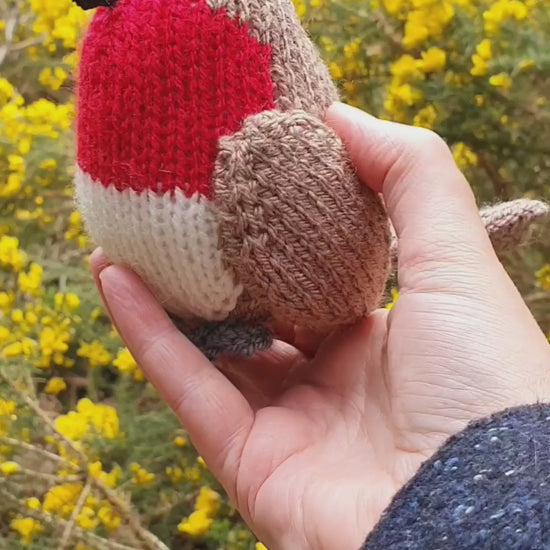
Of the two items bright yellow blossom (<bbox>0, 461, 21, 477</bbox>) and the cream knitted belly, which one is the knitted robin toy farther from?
bright yellow blossom (<bbox>0, 461, 21, 477</bbox>)

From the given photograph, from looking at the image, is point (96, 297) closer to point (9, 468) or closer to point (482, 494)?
point (9, 468)

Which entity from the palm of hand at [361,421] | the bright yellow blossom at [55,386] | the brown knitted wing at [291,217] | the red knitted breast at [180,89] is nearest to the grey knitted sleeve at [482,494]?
the palm of hand at [361,421]

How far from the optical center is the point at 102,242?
2.26ft

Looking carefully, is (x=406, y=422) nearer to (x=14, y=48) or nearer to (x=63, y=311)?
(x=63, y=311)

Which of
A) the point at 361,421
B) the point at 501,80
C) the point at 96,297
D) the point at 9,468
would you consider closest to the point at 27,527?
the point at 9,468

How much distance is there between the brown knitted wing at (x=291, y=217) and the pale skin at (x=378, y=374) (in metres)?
0.05

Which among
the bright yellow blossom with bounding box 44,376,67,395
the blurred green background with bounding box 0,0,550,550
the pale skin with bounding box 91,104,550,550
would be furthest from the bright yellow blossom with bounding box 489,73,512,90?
the bright yellow blossom with bounding box 44,376,67,395

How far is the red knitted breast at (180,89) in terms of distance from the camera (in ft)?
2.04

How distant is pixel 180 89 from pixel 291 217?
0.43 ft

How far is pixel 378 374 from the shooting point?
75 cm

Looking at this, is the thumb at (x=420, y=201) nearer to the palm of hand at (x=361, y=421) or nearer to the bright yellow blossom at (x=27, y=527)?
the palm of hand at (x=361, y=421)

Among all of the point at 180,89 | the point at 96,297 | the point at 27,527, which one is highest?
the point at 180,89

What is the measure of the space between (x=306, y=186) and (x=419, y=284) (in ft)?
0.45

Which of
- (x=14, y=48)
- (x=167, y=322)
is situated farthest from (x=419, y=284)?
(x=14, y=48)
